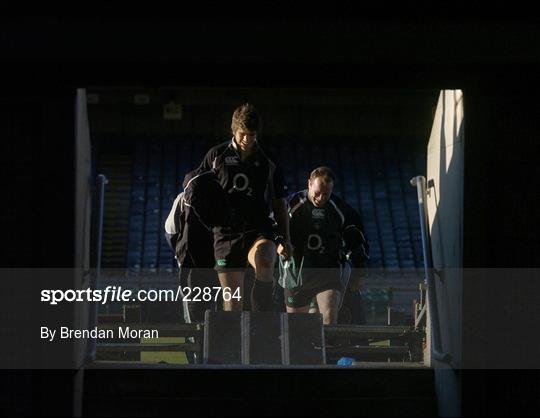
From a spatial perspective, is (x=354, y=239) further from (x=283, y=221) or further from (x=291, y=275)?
(x=283, y=221)

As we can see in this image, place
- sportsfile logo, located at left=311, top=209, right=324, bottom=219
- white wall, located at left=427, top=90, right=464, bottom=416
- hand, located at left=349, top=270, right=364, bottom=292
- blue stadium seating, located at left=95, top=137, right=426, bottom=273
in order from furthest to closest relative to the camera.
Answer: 1. blue stadium seating, located at left=95, top=137, right=426, bottom=273
2. hand, located at left=349, top=270, right=364, bottom=292
3. sportsfile logo, located at left=311, top=209, right=324, bottom=219
4. white wall, located at left=427, top=90, right=464, bottom=416

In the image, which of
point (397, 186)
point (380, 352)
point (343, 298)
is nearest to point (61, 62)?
point (380, 352)

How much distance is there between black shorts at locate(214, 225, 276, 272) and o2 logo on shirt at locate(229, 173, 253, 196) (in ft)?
0.97

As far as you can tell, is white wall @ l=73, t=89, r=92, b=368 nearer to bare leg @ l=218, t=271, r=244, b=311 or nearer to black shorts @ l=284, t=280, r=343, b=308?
bare leg @ l=218, t=271, r=244, b=311

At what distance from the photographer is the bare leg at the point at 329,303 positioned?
10.4m

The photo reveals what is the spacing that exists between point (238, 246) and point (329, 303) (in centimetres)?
191

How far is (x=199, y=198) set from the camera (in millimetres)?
8633

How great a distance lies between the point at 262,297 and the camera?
8.74 m

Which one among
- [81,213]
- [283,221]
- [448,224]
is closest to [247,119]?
[283,221]

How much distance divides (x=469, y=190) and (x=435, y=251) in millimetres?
1269

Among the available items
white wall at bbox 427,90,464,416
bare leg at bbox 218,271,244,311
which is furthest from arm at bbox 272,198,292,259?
white wall at bbox 427,90,464,416

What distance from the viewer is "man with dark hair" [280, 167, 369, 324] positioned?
1027 centimetres
